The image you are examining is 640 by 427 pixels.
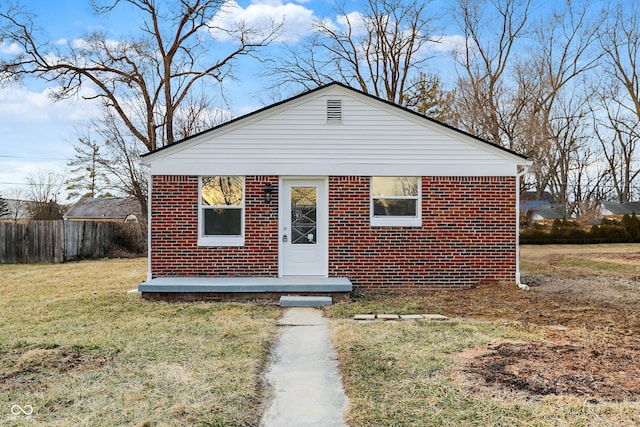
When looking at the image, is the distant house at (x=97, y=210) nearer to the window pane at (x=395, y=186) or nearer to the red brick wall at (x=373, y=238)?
the red brick wall at (x=373, y=238)

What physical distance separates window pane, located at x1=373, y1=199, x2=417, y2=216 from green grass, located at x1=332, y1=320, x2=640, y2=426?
423cm

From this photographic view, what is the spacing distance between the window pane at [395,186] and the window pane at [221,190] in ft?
9.40

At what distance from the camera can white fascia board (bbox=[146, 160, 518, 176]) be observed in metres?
10.2

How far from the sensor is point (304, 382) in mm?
4770

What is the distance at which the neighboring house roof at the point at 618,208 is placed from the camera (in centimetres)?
4100

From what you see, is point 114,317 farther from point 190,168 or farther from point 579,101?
point 579,101

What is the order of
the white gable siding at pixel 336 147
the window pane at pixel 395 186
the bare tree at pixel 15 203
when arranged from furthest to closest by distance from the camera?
1. the bare tree at pixel 15 203
2. the window pane at pixel 395 186
3. the white gable siding at pixel 336 147

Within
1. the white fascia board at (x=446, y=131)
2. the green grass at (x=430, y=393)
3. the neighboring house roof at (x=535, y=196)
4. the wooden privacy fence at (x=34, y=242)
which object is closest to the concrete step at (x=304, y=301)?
the green grass at (x=430, y=393)

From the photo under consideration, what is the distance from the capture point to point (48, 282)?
1268cm

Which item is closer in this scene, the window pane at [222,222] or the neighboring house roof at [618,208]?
the window pane at [222,222]

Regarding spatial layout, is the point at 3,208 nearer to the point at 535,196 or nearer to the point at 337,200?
the point at 337,200

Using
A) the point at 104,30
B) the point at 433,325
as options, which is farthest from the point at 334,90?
the point at 104,30

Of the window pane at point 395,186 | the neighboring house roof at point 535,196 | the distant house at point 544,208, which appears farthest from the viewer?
the neighboring house roof at point 535,196

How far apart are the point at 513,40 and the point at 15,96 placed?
91.8 feet
